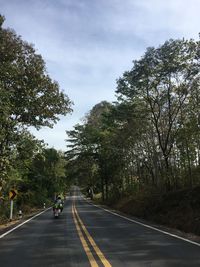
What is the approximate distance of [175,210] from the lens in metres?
21.3

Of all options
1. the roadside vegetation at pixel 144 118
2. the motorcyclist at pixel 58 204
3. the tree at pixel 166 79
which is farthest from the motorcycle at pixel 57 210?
the tree at pixel 166 79

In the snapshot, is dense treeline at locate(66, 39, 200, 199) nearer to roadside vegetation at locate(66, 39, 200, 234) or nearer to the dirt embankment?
roadside vegetation at locate(66, 39, 200, 234)

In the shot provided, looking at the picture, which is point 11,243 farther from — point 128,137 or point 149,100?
point 128,137

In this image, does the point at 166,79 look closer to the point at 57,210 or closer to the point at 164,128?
the point at 164,128

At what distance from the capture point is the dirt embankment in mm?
17467

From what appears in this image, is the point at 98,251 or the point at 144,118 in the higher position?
the point at 144,118

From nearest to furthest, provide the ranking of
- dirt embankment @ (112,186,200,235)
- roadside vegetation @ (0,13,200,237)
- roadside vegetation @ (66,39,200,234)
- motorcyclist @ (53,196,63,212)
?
dirt embankment @ (112,186,200,235) → roadside vegetation @ (0,13,200,237) → roadside vegetation @ (66,39,200,234) → motorcyclist @ (53,196,63,212)

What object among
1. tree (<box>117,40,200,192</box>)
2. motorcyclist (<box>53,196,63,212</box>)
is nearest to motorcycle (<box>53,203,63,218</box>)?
motorcyclist (<box>53,196,63,212</box>)

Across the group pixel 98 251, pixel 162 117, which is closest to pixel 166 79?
pixel 162 117

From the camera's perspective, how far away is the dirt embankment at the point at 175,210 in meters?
17.5

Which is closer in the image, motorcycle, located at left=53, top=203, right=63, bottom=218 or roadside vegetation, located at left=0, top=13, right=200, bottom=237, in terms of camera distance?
roadside vegetation, located at left=0, top=13, right=200, bottom=237

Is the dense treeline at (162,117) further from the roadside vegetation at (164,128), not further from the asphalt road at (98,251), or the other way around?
the asphalt road at (98,251)

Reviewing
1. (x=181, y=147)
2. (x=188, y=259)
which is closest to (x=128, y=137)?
(x=181, y=147)

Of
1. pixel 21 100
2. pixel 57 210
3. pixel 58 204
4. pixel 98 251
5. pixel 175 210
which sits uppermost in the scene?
pixel 21 100
